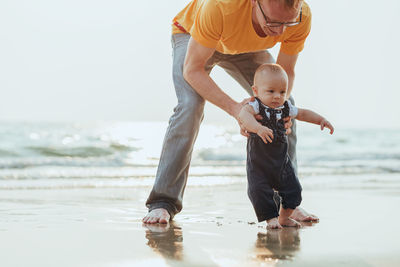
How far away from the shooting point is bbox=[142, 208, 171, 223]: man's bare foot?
3.00 m

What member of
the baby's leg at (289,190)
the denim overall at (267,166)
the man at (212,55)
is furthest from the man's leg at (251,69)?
the denim overall at (267,166)

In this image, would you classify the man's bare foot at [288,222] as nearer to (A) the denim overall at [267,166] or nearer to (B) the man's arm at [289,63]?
(A) the denim overall at [267,166]

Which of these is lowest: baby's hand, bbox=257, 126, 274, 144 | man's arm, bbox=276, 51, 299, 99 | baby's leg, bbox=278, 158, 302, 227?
baby's leg, bbox=278, 158, 302, 227

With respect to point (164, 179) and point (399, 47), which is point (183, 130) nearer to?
point (164, 179)

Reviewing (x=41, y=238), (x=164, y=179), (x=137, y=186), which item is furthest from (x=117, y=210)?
(x=137, y=186)

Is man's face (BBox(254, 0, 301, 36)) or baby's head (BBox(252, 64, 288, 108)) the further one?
baby's head (BBox(252, 64, 288, 108))

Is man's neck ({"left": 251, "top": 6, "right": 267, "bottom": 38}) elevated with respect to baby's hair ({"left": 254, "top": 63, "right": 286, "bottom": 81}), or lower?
elevated

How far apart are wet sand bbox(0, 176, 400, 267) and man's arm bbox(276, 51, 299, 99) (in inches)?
32.8

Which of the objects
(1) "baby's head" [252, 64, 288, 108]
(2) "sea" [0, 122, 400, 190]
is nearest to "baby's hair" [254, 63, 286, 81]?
(1) "baby's head" [252, 64, 288, 108]

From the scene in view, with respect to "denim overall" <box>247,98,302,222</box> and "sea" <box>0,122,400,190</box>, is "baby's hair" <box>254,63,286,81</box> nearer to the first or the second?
"denim overall" <box>247,98,302,222</box>

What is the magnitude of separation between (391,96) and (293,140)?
81.4 feet

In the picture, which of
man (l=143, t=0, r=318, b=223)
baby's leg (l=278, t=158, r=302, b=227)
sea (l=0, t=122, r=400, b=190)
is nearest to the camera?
man (l=143, t=0, r=318, b=223)

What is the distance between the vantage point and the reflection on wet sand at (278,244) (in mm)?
2119

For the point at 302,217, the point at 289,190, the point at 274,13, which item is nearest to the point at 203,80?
the point at 274,13
